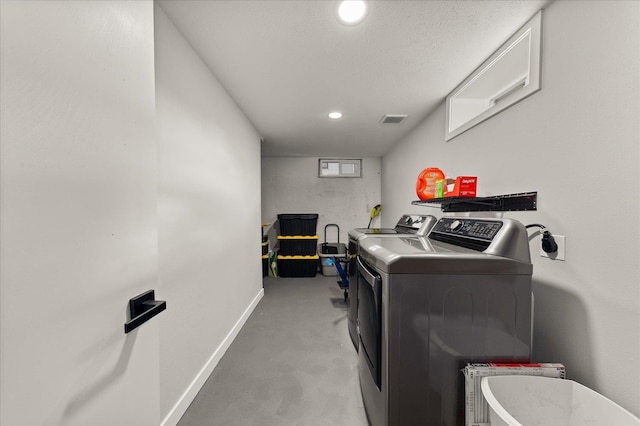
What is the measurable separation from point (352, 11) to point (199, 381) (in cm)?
241

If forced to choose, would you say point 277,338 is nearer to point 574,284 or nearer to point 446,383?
point 446,383

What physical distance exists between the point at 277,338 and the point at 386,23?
2.56 metres

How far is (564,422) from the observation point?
94cm

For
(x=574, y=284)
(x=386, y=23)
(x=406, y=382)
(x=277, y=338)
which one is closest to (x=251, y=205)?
(x=277, y=338)

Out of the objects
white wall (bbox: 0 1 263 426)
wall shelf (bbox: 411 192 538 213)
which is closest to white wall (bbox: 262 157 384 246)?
wall shelf (bbox: 411 192 538 213)

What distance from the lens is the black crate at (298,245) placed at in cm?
435

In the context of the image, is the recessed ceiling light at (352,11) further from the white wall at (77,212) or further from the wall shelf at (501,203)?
the wall shelf at (501,203)

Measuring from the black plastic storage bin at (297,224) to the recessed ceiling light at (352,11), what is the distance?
3213 millimetres

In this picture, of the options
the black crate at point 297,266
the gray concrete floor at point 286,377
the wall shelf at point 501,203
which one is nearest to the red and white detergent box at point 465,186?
the wall shelf at point 501,203

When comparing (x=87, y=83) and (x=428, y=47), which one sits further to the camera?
(x=428, y=47)

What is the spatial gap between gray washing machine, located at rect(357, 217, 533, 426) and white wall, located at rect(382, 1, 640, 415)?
0.79 feet

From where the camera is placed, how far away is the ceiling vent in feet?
8.89

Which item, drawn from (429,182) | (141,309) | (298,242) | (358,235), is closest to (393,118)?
(429,182)

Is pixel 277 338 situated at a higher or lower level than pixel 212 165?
lower
